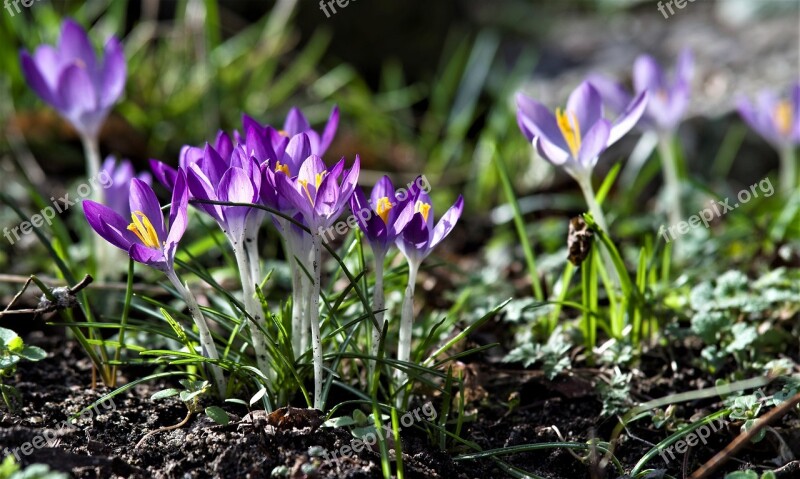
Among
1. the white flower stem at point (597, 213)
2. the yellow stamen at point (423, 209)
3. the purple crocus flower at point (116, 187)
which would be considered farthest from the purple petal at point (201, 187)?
the purple crocus flower at point (116, 187)

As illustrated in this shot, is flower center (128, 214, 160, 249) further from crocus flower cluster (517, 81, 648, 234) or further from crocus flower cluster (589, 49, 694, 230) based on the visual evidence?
crocus flower cluster (589, 49, 694, 230)

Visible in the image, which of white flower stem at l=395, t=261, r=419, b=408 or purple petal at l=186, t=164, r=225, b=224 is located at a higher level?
purple petal at l=186, t=164, r=225, b=224

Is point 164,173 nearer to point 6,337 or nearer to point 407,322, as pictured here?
point 6,337

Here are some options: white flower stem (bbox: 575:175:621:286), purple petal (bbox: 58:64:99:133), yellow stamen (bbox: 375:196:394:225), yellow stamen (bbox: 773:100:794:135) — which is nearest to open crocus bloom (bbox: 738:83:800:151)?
yellow stamen (bbox: 773:100:794:135)

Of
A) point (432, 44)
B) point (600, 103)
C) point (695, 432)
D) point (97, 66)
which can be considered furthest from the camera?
point (432, 44)

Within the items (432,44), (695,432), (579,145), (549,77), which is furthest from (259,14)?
(695,432)

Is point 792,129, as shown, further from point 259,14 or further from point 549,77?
point 259,14
